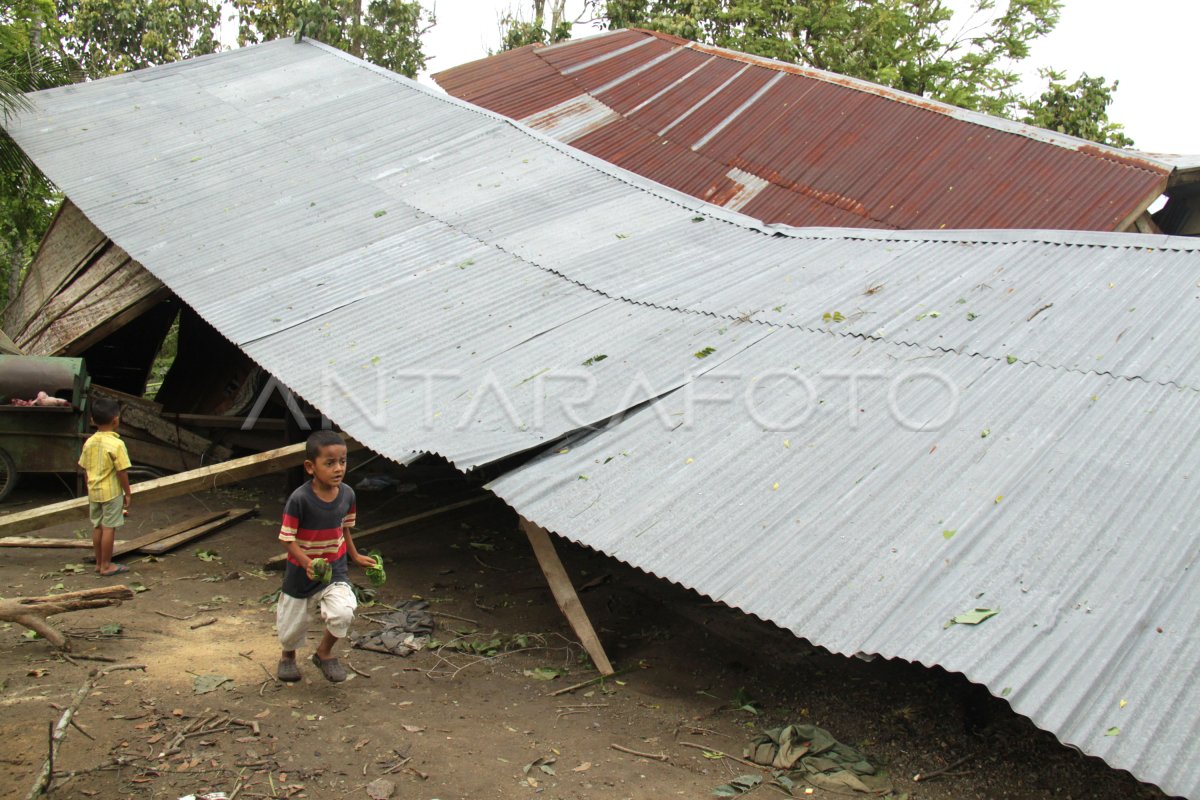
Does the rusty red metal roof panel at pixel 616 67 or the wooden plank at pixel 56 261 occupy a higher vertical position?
the rusty red metal roof panel at pixel 616 67

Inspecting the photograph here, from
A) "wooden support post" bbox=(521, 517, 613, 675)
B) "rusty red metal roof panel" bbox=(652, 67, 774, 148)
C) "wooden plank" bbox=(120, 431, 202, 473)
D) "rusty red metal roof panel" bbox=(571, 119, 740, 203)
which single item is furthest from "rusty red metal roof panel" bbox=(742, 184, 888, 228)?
"wooden plank" bbox=(120, 431, 202, 473)

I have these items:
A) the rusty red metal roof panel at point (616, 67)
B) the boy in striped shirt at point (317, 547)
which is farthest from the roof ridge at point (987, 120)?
the boy in striped shirt at point (317, 547)

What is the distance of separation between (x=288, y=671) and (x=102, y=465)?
8.73 feet

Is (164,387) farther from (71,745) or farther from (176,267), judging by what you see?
(71,745)

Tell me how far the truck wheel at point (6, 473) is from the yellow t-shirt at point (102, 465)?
2.34 meters

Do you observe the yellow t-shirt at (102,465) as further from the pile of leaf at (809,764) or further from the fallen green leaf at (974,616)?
the fallen green leaf at (974,616)

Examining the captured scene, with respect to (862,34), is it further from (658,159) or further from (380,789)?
(380,789)

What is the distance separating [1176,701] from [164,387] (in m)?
11.5

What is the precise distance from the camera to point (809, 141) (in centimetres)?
1144

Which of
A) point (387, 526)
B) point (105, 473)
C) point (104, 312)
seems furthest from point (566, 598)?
point (104, 312)

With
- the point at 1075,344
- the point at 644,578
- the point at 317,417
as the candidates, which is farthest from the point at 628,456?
the point at 317,417

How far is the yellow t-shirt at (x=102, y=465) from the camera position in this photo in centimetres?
680

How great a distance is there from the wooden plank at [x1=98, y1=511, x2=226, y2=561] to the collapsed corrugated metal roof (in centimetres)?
181

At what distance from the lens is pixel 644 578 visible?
6980 millimetres
